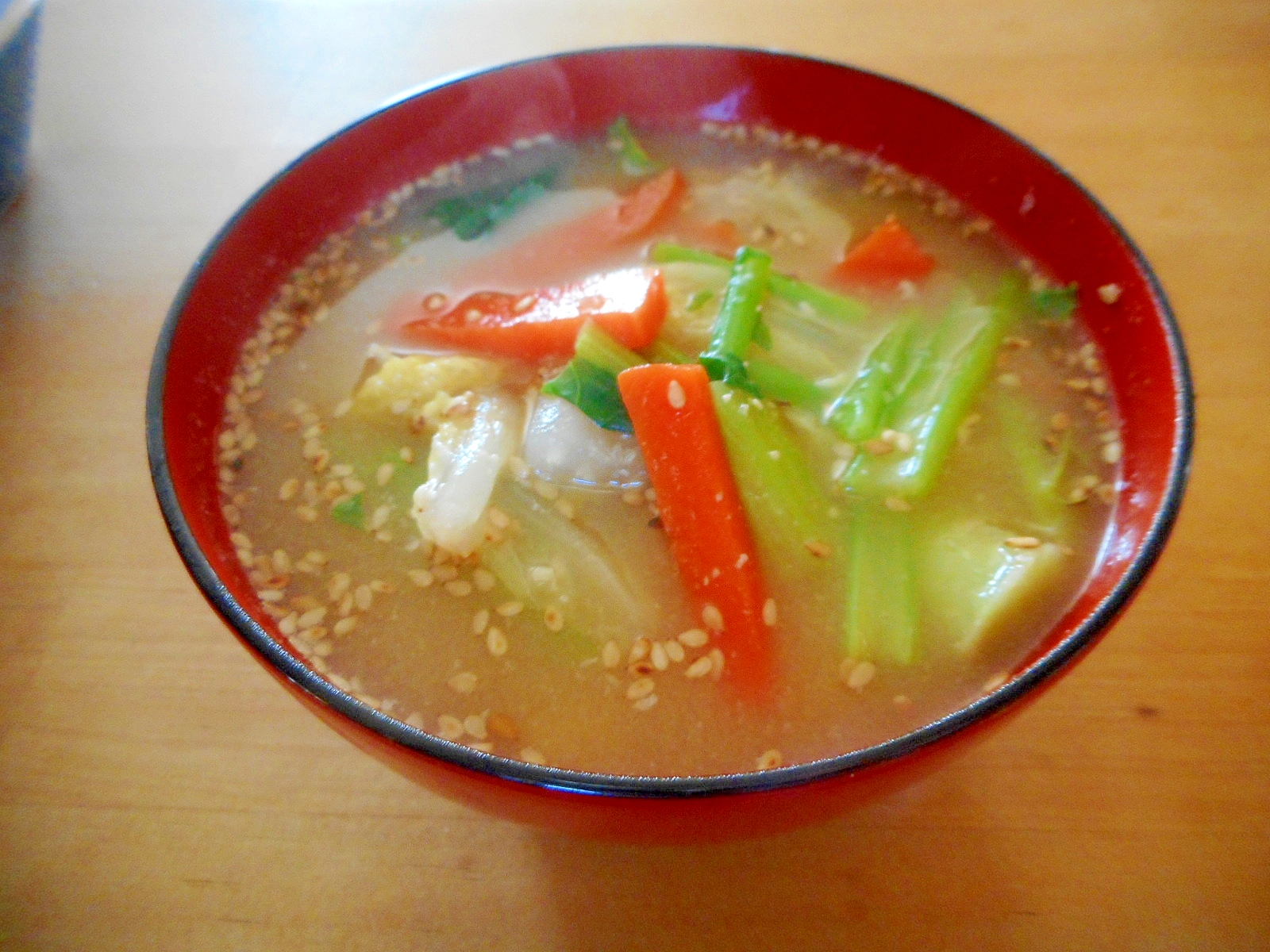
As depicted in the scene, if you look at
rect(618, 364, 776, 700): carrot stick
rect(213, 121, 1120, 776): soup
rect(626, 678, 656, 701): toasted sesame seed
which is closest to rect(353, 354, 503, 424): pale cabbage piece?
rect(213, 121, 1120, 776): soup

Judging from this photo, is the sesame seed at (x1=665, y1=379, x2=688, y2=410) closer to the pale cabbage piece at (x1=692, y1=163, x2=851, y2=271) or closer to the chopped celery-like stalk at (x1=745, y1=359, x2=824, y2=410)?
the chopped celery-like stalk at (x1=745, y1=359, x2=824, y2=410)

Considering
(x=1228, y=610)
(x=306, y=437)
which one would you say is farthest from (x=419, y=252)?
(x=1228, y=610)

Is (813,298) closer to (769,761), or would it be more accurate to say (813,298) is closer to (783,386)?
(783,386)

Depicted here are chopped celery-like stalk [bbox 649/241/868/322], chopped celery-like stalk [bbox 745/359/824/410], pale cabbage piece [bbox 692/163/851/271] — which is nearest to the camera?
chopped celery-like stalk [bbox 745/359/824/410]

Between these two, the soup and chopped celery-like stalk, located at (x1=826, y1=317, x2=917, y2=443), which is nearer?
the soup

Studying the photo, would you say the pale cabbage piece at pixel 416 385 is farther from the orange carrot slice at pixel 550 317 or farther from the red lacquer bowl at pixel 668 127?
the red lacquer bowl at pixel 668 127

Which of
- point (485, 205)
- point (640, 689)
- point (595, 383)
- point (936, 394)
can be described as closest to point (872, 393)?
point (936, 394)

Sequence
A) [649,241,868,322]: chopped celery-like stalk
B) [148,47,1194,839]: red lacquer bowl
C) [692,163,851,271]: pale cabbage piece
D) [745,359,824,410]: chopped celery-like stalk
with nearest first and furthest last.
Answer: [148,47,1194,839]: red lacquer bowl → [745,359,824,410]: chopped celery-like stalk → [649,241,868,322]: chopped celery-like stalk → [692,163,851,271]: pale cabbage piece

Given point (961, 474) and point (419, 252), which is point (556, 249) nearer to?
point (419, 252)
